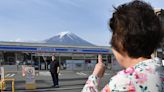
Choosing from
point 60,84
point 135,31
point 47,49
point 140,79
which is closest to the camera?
point 140,79

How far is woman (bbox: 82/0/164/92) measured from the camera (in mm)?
2211

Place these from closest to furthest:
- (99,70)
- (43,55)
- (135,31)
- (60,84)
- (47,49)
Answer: (135,31), (99,70), (60,84), (43,55), (47,49)

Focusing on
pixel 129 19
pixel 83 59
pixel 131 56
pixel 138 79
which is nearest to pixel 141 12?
pixel 129 19

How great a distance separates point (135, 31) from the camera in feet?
7.73

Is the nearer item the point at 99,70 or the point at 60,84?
the point at 99,70

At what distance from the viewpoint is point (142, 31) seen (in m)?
2.36

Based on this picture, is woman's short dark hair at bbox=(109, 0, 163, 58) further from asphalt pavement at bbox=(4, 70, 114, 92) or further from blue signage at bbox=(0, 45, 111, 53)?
blue signage at bbox=(0, 45, 111, 53)

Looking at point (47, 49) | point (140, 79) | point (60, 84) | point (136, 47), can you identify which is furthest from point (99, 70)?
point (47, 49)

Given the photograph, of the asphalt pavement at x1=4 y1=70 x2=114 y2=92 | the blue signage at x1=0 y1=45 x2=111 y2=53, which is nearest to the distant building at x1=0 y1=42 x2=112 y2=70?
the blue signage at x1=0 y1=45 x2=111 y2=53

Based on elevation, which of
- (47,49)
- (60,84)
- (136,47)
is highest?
(136,47)

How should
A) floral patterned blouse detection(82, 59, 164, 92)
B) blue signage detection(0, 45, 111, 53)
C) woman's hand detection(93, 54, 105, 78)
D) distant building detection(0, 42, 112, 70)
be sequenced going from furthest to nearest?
1. blue signage detection(0, 45, 111, 53)
2. distant building detection(0, 42, 112, 70)
3. woman's hand detection(93, 54, 105, 78)
4. floral patterned blouse detection(82, 59, 164, 92)

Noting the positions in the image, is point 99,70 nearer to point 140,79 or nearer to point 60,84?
point 140,79

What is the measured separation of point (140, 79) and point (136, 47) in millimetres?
237

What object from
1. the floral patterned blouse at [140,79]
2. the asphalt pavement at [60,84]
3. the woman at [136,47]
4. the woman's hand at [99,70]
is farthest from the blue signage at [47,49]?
the floral patterned blouse at [140,79]
